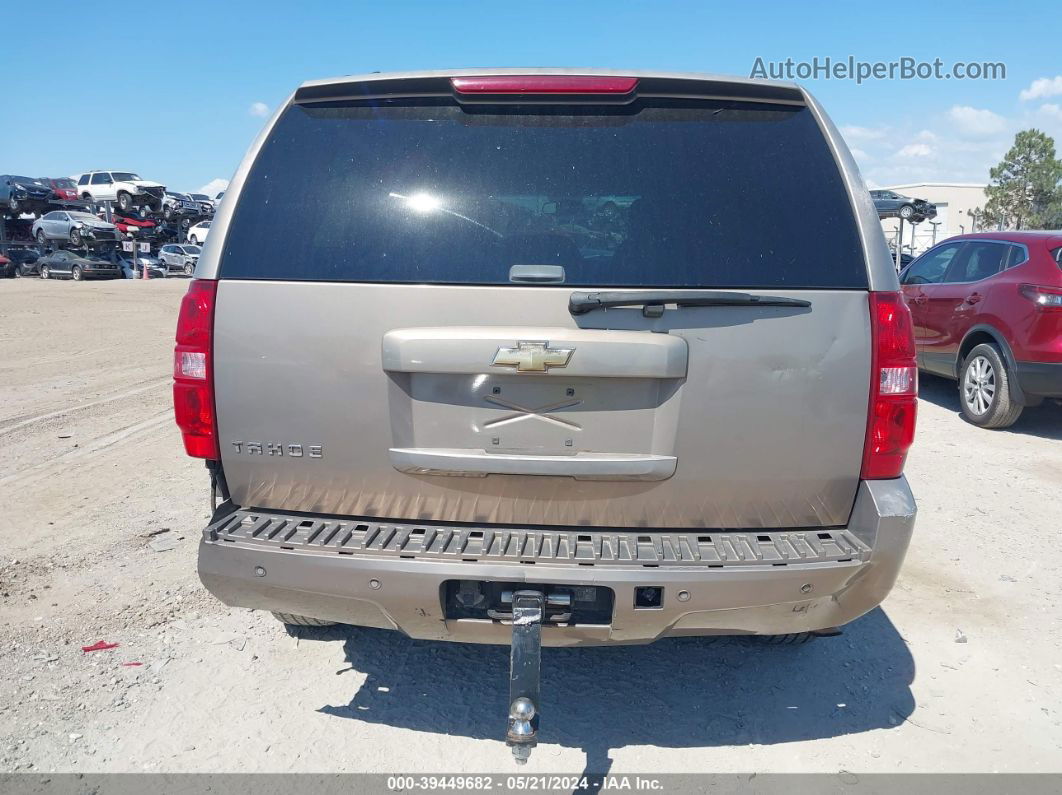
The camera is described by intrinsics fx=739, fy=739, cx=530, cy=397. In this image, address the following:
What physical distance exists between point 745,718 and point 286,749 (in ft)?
5.72

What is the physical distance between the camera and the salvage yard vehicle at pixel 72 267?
32.9 m

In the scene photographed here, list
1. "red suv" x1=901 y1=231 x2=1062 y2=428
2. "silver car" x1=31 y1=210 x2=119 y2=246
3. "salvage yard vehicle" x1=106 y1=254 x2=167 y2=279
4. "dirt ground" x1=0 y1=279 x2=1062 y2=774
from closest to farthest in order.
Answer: "dirt ground" x1=0 y1=279 x2=1062 y2=774
"red suv" x1=901 y1=231 x2=1062 y2=428
"silver car" x1=31 y1=210 x2=119 y2=246
"salvage yard vehicle" x1=106 y1=254 x2=167 y2=279

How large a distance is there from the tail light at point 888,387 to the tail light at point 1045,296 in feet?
17.5

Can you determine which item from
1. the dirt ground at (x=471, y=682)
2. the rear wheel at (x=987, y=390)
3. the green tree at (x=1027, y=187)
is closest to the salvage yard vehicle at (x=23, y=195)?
the dirt ground at (x=471, y=682)

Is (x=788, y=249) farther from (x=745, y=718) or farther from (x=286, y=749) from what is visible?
(x=286, y=749)

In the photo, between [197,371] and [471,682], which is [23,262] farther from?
[471,682]

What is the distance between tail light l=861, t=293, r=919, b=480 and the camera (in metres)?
2.34

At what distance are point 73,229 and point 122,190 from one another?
6839 millimetres

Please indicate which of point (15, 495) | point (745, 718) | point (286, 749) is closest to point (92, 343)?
point (15, 495)

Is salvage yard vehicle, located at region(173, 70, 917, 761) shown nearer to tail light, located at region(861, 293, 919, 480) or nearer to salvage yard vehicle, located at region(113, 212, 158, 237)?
tail light, located at region(861, 293, 919, 480)

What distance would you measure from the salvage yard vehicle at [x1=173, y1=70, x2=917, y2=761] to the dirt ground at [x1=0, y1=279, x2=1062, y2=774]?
2.12ft

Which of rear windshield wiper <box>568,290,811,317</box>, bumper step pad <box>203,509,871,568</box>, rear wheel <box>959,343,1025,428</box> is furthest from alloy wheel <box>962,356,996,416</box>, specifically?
rear windshield wiper <box>568,290,811,317</box>

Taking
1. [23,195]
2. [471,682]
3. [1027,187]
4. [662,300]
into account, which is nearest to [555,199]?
[662,300]

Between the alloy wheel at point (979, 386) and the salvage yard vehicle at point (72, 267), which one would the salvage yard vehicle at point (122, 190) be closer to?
→ the salvage yard vehicle at point (72, 267)
